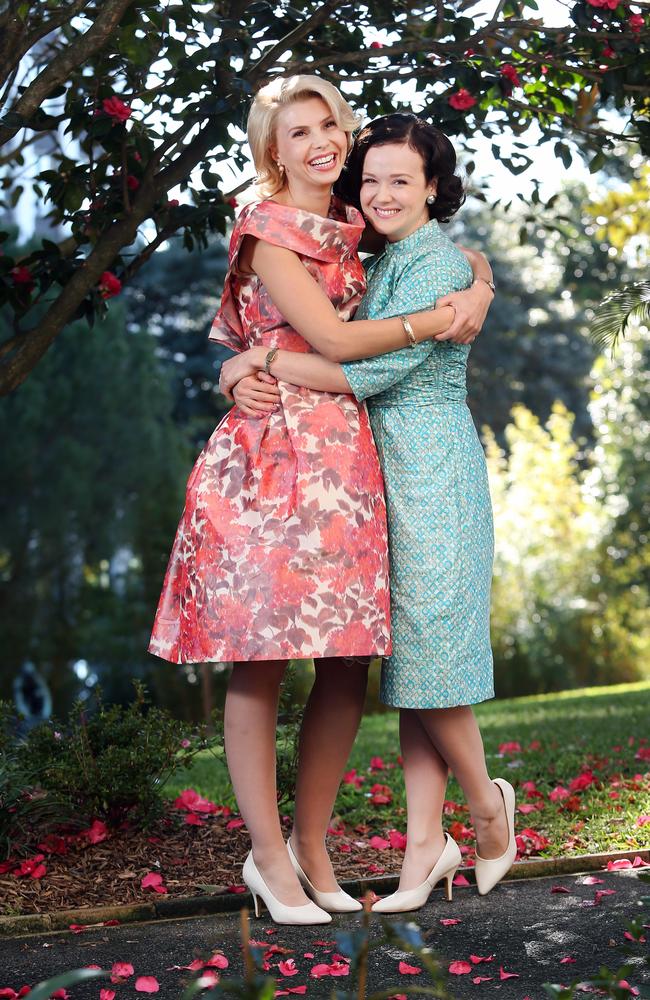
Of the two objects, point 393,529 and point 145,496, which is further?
point 145,496

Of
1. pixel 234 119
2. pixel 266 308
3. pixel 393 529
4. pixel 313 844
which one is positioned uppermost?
pixel 234 119

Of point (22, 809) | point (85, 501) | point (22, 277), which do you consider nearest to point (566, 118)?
point (22, 277)

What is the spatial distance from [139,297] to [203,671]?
1082 cm

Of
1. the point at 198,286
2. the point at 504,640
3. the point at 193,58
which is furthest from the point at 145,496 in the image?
the point at 193,58

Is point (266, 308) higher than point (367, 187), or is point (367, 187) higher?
point (367, 187)

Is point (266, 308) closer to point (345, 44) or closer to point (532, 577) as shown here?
point (345, 44)

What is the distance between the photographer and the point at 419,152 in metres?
2.88

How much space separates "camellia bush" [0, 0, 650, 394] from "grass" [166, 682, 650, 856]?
1.73 meters

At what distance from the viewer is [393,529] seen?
9.31ft

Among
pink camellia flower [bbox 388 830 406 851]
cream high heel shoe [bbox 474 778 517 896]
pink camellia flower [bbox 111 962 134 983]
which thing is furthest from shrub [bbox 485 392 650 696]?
pink camellia flower [bbox 111 962 134 983]

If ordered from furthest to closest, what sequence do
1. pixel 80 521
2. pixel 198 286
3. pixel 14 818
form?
pixel 198 286 → pixel 80 521 → pixel 14 818

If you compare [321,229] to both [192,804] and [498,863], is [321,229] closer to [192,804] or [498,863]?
[498,863]

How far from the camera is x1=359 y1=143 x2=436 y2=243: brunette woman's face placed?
2.87m

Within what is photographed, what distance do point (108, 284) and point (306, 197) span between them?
1188mm
